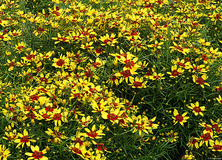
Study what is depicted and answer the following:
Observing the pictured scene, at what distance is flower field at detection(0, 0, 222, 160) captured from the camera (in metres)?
2.13

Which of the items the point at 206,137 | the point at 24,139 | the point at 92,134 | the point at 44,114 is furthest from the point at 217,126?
the point at 24,139

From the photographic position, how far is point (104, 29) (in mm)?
3184

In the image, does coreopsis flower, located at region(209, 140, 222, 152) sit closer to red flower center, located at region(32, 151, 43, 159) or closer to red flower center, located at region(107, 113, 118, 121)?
red flower center, located at region(107, 113, 118, 121)

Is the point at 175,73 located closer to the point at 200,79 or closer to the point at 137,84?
the point at 200,79

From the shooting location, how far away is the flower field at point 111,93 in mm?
2133

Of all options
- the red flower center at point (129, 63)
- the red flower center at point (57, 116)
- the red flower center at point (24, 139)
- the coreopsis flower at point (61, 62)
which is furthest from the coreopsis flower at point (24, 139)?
the red flower center at point (129, 63)

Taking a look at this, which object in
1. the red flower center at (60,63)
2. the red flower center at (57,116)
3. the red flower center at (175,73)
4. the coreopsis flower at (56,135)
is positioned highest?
the red flower center at (60,63)

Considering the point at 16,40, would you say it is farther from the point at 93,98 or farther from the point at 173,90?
the point at 173,90

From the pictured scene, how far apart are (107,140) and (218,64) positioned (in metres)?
1.49

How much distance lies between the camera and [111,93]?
8.27ft

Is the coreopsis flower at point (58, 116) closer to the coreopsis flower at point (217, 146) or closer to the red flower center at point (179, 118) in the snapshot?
the red flower center at point (179, 118)

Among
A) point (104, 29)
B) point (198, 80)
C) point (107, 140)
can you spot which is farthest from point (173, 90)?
point (104, 29)

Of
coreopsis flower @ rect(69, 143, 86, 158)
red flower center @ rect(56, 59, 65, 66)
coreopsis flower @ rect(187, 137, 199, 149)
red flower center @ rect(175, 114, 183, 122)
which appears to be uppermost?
red flower center @ rect(56, 59, 65, 66)

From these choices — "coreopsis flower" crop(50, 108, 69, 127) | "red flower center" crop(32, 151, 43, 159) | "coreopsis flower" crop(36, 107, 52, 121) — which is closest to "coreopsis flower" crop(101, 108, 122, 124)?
"coreopsis flower" crop(50, 108, 69, 127)
